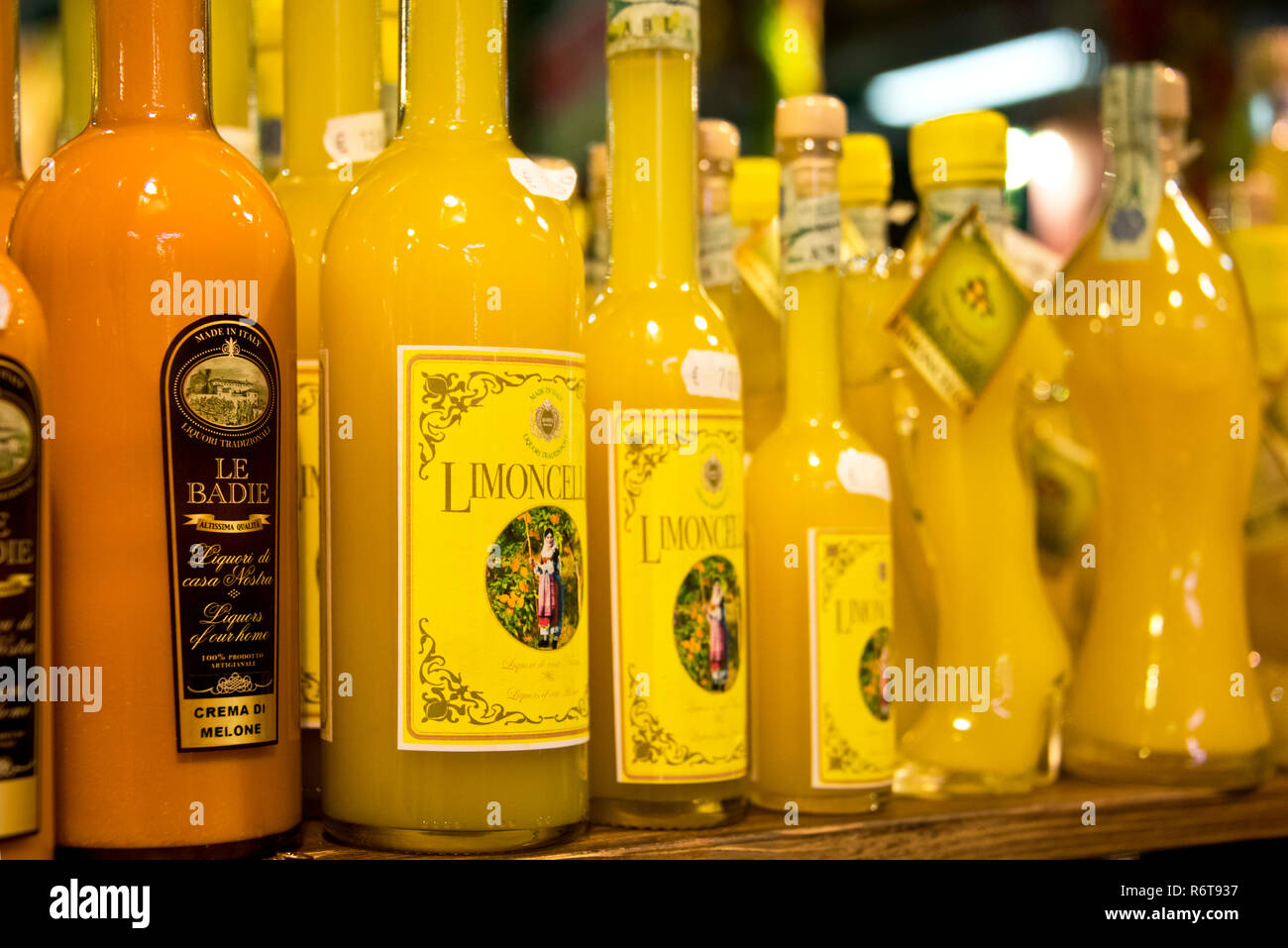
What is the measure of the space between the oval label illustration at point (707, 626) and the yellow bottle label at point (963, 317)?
234 millimetres

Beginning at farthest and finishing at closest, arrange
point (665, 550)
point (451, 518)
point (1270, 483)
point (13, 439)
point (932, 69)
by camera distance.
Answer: point (932, 69), point (1270, 483), point (665, 550), point (451, 518), point (13, 439)

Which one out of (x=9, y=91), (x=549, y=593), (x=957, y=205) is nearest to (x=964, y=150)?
(x=957, y=205)

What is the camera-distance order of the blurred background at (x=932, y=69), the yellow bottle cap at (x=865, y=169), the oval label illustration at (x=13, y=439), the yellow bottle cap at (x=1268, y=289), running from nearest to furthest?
1. the oval label illustration at (x=13, y=439)
2. the yellow bottle cap at (x=865, y=169)
3. the yellow bottle cap at (x=1268, y=289)
4. the blurred background at (x=932, y=69)

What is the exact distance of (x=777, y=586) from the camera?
802 millimetres

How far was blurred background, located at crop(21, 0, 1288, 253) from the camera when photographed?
1.71 m

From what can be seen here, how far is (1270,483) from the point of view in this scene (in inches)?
42.1

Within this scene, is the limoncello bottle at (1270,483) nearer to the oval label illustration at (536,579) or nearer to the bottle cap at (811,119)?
the bottle cap at (811,119)

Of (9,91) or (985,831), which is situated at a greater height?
(9,91)

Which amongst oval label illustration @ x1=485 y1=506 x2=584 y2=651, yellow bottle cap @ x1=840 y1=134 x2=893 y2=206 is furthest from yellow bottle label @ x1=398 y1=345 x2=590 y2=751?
yellow bottle cap @ x1=840 y1=134 x2=893 y2=206

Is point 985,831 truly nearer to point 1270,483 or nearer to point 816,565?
point 816,565

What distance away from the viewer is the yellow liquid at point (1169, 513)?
95 cm

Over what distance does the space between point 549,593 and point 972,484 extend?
0.39m

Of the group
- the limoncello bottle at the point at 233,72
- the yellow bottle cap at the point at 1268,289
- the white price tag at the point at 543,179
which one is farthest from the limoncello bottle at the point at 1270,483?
the limoncello bottle at the point at 233,72
